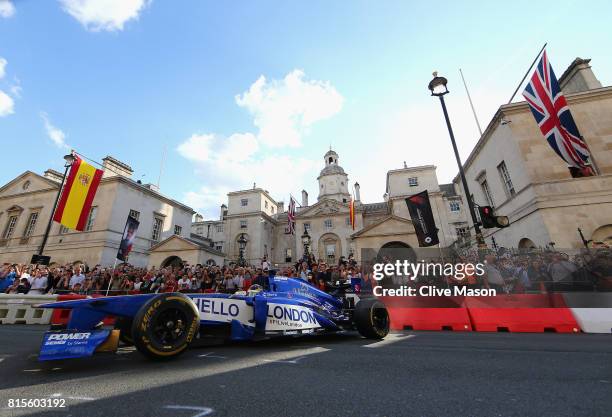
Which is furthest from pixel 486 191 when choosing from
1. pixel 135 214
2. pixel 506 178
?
pixel 135 214

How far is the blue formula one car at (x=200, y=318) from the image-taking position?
10.4 ft

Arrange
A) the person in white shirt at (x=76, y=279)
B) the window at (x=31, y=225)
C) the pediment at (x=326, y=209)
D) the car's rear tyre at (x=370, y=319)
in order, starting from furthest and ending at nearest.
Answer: the pediment at (x=326, y=209)
the window at (x=31, y=225)
the person in white shirt at (x=76, y=279)
the car's rear tyre at (x=370, y=319)

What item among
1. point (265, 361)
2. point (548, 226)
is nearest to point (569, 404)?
point (265, 361)

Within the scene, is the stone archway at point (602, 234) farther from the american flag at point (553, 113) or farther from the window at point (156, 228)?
the window at point (156, 228)

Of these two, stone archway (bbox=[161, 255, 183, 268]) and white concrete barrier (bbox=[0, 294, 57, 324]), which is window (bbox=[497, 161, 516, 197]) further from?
stone archway (bbox=[161, 255, 183, 268])

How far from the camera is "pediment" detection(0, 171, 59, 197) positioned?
2844 cm

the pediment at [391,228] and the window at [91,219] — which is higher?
the window at [91,219]

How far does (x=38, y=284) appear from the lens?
1209cm

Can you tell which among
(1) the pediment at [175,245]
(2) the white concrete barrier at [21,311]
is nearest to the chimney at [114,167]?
(1) the pediment at [175,245]

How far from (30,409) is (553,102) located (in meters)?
16.4

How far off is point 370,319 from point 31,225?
37287mm

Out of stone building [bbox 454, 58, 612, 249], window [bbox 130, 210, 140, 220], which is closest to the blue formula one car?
stone building [bbox 454, 58, 612, 249]

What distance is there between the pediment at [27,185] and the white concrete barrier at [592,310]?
39.8 metres

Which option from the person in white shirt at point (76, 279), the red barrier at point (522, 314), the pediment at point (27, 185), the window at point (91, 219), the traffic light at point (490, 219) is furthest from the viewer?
the pediment at point (27, 185)
